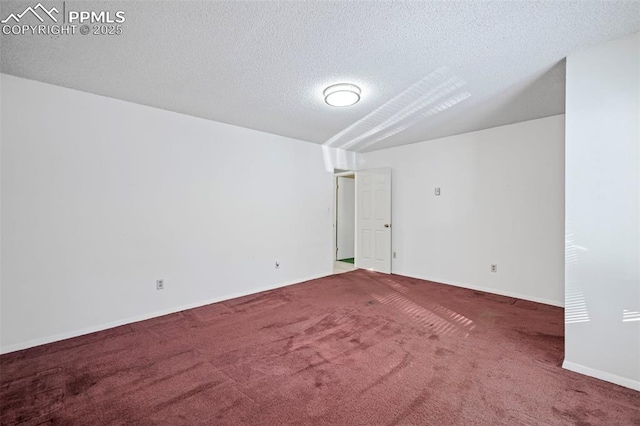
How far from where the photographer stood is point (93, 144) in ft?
9.53

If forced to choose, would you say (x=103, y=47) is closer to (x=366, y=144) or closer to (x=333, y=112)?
(x=333, y=112)

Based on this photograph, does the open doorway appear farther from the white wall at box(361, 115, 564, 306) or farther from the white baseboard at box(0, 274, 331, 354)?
the white baseboard at box(0, 274, 331, 354)

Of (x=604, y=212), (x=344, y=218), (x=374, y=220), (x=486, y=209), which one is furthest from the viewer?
(x=344, y=218)

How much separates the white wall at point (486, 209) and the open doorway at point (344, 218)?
1.80 meters

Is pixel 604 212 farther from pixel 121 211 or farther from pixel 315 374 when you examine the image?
pixel 121 211

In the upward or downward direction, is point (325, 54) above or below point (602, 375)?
above

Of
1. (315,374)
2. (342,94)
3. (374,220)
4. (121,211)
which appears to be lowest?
(315,374)

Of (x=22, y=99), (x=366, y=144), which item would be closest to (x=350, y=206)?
(x=366, y=144)

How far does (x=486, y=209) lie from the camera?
4250mm

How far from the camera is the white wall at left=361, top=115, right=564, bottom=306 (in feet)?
12.1

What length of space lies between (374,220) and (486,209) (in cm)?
195

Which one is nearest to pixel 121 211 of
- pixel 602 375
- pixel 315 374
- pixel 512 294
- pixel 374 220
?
pixel 315 374

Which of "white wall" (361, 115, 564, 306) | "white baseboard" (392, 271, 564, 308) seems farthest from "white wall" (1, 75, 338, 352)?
"white baseboard" (392, 271, 564, 308)

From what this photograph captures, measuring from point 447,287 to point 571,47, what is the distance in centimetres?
337
